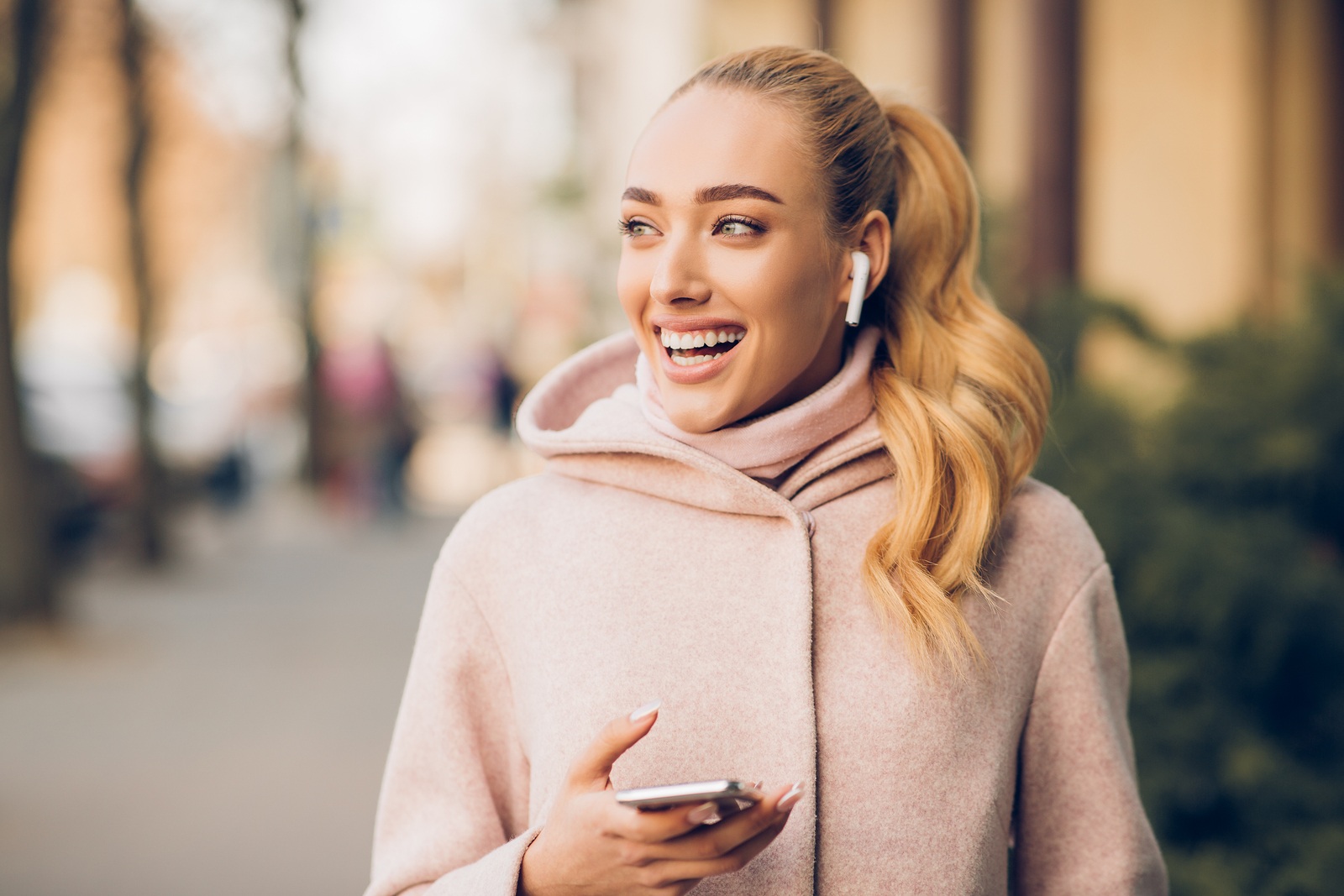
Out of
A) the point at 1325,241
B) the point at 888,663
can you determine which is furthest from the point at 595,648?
the point at 1325,241

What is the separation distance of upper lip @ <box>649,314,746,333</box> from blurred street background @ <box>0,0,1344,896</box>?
59cm

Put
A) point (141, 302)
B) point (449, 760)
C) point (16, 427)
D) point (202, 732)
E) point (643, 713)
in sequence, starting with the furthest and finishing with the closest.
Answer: point (141, 302) → point (16, 427) → point (202, 732) → point (449, 760) → point (643, 713)

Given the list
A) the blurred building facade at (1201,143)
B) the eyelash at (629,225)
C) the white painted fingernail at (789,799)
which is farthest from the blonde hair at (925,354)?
the blurred building facade at (1201,143)

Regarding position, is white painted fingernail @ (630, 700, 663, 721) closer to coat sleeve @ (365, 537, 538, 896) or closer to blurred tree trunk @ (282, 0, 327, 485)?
coat sleeve @ (365, 537, 538, 896)

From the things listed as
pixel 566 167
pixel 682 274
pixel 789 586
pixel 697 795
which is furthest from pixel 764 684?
pixel 566 167

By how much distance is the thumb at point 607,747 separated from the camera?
1.65 m

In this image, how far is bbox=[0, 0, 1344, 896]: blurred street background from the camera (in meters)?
3.43

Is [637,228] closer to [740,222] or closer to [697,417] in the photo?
[740,222]

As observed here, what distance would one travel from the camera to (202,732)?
7488 millimetres

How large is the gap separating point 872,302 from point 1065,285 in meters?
2.38

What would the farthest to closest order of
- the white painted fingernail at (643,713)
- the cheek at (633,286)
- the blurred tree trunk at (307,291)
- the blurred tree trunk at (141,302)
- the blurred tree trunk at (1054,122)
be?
the blurred tree trunk at (307,291)
the blurred tree trunk at (141,302)
the blurred tree trunk at (1054,122)
the cheek at (633,286)
the white painted fingernail at (643,713)

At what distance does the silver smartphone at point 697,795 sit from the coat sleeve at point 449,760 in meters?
0.48

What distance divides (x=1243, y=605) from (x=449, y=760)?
213 centimetres

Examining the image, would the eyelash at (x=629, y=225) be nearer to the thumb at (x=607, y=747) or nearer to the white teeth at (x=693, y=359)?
the white teeth at (x=693, y=359)
